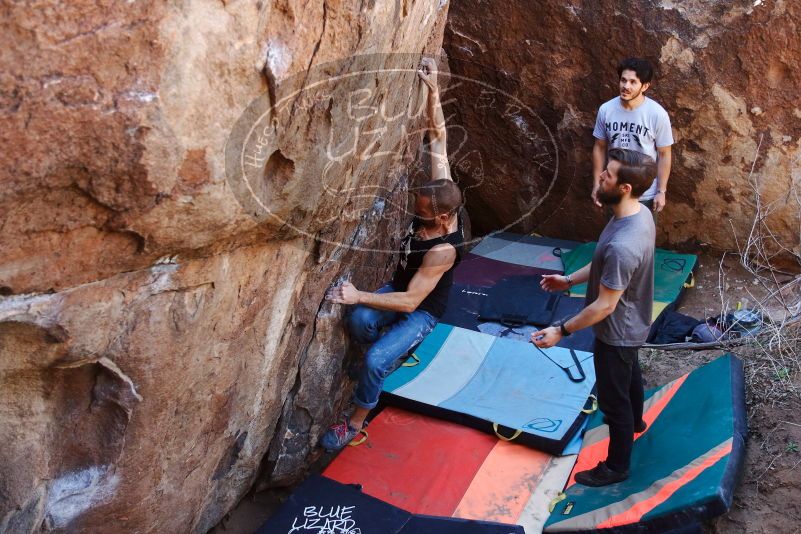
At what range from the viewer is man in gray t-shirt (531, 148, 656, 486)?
9.96 feet

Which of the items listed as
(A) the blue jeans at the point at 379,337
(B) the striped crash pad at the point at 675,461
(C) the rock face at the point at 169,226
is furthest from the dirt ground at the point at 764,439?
(C) the rock face at the point at 169,226

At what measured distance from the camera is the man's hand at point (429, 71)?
12.3 feet

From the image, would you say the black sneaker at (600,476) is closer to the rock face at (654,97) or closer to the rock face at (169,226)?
the rock face at (169,226)

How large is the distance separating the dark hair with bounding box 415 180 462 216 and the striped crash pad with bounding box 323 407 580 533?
1160 millimetres

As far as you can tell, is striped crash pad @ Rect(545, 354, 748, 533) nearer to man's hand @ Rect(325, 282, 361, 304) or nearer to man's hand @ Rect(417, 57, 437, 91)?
man's hand @ Rect(325, 282, 361, 304)

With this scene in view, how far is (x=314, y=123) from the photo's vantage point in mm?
2770

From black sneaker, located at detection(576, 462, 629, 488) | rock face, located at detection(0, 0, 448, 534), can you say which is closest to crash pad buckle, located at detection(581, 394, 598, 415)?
black sneaker, located at detection(576, 462, 629, 488)

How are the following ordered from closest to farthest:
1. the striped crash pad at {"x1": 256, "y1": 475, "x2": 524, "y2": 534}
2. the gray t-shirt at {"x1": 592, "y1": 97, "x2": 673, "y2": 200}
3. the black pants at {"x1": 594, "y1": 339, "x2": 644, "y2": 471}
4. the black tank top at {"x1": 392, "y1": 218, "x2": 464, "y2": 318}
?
1. the black pants at {"x1": 594, "y1": 339, "x2": 644, "y2": 471}
2. the striped crash pad at {"x1": 256, "y1": 475, "x2": 524, "y2": 534}
3. the black tank top at {"x1": 392, "y1": 218, "x2": 464, "y2": 318}
4. the gray t-shirt at {"x1": 592, "y1": 97, "x2": 673, "y2": 200}

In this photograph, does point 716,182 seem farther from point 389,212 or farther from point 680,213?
point 389,212

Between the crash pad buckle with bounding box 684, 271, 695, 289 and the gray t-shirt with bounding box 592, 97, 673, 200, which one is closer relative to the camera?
the gray t-shirt with bounding box 592, 97, 673, 200

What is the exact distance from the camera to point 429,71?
3.85 meters

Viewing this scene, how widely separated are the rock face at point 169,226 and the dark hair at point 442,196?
0.29 meters

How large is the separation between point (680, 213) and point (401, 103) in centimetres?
304

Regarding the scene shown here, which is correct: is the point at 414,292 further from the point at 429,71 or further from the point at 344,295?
the point at 429,71
